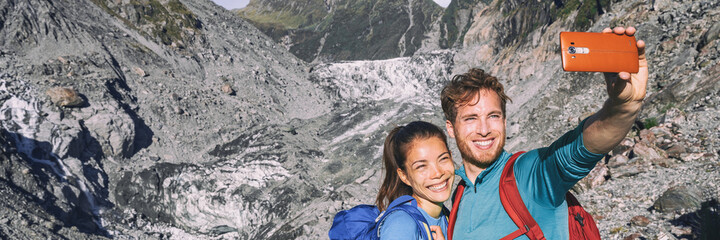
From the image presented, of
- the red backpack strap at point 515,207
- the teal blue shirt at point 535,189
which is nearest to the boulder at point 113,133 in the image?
the teal blue shirt at point 535,189

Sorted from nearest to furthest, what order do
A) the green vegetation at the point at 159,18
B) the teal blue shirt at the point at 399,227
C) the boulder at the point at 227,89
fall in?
the teal blue shirt at the point at 399,227
the boulder at the point at 227,89
the green vegetation at the point at 159,18

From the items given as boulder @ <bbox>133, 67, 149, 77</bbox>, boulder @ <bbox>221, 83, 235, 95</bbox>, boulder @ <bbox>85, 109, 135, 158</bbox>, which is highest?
boulder @ <bbox>133, 67, 149, 77</bbox>

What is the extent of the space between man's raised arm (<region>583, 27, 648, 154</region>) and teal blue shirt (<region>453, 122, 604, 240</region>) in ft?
0.20

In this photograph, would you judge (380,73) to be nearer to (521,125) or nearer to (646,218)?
(521,125)

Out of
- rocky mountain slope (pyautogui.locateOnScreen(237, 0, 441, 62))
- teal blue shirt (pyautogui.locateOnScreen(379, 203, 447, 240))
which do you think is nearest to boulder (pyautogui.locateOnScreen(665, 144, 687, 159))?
teal blue shirt (pyautogui.locateOnScreen(379, 203, 447, 240))

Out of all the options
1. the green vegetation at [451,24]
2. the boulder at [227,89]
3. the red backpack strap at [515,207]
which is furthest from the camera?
the green vegetation at [451,24]

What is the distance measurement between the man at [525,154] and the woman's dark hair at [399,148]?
7.0 inches

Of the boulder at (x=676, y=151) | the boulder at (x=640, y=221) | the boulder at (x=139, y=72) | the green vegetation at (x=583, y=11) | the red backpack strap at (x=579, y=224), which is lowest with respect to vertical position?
the boulder at (x=139, y=72)

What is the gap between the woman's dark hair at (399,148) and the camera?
2752 millimetres

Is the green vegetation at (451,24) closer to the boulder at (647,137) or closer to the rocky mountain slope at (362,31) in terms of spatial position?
the rocky mountain slope at (362,31)

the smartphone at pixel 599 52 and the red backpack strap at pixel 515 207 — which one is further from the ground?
the smartphone at pixel 599 52

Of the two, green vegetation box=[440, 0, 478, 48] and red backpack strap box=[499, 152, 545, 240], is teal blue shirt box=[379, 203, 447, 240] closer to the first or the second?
red backpack strap box=[499, 152, 545, 240]

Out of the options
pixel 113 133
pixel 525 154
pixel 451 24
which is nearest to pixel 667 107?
pixel 525 154

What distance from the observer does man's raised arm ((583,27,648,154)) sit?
152cm
